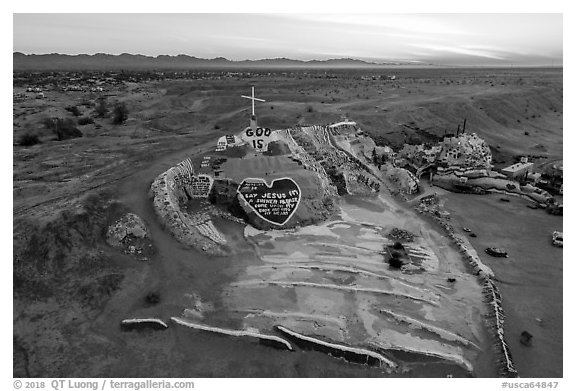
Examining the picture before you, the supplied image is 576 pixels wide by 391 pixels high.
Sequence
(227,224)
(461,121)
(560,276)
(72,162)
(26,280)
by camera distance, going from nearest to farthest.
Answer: (26,280) < (560,276) < (227,224) < (72,162) < (461,121)

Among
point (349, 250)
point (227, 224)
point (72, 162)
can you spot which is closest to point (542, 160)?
point (349, 250)

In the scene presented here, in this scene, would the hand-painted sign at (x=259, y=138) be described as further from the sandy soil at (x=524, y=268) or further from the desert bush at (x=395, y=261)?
the sandy soil at (x=524, y=268)

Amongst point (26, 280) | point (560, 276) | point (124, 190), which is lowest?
point (560, 276)

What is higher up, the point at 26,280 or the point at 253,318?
the point at 26,280

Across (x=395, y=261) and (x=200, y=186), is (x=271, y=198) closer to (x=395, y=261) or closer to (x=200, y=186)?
(x=200, y=186)

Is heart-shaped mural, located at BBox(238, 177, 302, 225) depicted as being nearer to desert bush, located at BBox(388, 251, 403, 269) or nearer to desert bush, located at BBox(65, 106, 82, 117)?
desert bush, located at BBox(388, 251, 403, 269)

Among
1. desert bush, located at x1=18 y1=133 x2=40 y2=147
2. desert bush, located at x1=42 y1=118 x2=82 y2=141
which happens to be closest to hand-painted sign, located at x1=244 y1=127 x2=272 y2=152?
desert bush, located at x1=18 y1=133 x2=40 y2=147

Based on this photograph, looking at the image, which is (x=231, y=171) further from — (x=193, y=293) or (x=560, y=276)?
(x=560, y=276)

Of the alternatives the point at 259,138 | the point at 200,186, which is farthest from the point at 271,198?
the point at 259,138
